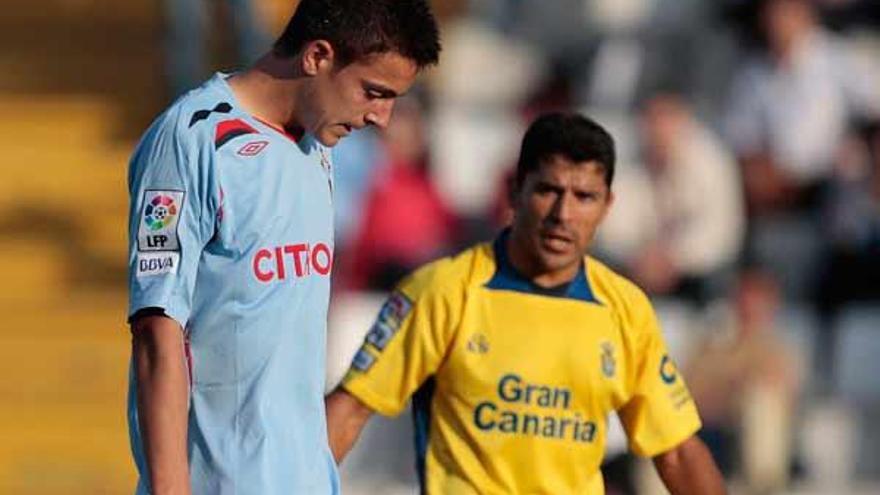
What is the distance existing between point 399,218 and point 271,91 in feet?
19.4

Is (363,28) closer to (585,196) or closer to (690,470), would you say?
(585,196)

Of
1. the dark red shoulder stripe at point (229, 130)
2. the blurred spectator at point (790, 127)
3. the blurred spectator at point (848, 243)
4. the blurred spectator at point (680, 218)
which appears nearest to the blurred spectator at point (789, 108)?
the blurred spectator at point (790, 127)

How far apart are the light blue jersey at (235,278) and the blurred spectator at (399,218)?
18.9 ft

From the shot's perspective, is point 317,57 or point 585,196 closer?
point 317,57

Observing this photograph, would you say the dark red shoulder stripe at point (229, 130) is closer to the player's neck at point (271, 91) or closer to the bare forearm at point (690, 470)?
the player's neck at point (271, 91)

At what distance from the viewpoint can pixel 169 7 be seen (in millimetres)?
11820

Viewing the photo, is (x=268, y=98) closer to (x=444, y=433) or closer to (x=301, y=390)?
(x=301, y=390)

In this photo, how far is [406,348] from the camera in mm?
6062

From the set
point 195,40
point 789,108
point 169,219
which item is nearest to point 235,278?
point 169,219

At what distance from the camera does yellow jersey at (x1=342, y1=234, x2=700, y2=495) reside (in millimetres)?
6055

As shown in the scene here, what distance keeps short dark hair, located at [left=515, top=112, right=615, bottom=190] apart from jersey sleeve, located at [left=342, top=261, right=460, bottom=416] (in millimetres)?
398

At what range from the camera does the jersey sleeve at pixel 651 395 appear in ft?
20.0

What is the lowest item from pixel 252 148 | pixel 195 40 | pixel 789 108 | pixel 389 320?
pixel 389 320

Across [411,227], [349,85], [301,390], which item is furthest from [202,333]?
[411,227]
